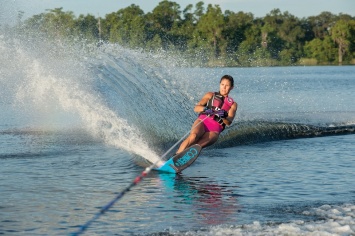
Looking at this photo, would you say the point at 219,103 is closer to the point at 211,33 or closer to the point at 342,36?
the point at 211,33

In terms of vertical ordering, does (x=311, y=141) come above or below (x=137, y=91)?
below

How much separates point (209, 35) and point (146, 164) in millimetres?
76299

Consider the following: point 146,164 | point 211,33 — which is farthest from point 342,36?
point 146,164

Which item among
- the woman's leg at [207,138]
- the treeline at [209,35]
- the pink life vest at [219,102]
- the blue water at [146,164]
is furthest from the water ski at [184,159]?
the treeline at [209,35]

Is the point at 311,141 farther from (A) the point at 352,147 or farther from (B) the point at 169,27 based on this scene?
(B) the point at 169,27

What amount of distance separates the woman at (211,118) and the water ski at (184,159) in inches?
5.9

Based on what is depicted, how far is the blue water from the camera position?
7391 millimetres

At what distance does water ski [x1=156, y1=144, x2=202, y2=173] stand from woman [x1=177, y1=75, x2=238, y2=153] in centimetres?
15

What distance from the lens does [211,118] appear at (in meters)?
10.2

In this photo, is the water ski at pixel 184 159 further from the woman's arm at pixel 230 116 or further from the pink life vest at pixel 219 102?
the pink life vest at pixel 219 102

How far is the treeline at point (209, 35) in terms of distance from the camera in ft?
233

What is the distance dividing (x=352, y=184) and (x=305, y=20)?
11624cm

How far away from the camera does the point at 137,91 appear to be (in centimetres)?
1476

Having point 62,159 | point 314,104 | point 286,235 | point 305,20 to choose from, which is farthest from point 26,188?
point 305,20
